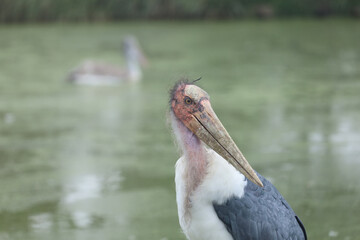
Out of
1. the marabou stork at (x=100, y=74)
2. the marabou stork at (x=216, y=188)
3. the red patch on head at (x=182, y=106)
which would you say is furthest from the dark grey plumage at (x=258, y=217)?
the marabou stork at (x=100, y=74)

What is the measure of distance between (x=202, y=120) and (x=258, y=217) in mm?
363

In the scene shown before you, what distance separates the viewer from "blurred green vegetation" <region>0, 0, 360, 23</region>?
12.5 meters

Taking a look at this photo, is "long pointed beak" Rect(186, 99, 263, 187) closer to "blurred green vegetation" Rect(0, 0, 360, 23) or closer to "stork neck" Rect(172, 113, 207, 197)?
"stork neck" Rect(172, 113, 207, 197)

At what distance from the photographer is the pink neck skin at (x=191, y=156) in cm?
225

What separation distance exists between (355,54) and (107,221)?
19.7 feet

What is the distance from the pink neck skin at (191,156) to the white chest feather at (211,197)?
0.6 inches

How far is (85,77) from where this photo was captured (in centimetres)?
737

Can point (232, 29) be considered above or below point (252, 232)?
below

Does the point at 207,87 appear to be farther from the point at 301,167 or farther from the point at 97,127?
the point at 301,167

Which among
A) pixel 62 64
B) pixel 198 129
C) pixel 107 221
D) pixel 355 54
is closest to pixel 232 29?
pixel 355 54

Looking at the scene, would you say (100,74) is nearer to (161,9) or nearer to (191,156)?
(191,156)

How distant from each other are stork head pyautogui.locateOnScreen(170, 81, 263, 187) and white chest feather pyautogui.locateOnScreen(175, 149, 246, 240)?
51mm

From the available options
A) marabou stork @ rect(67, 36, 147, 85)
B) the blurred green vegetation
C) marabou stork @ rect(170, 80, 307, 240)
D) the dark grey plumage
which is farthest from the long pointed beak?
the blurred green vegetation

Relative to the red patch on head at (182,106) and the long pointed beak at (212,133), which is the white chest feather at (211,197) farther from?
the red patch on head at (182,106)
